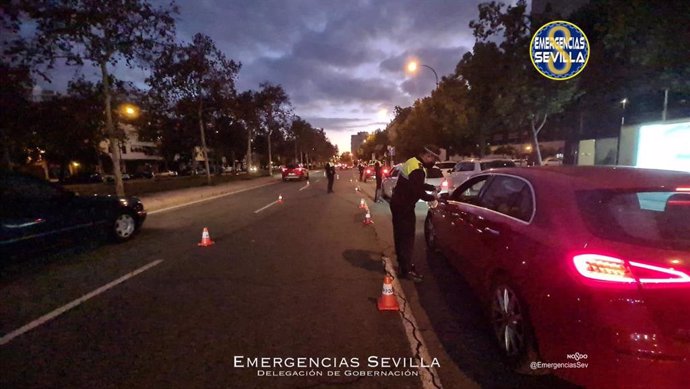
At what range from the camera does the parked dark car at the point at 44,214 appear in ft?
19.4

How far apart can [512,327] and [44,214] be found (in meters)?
7.20

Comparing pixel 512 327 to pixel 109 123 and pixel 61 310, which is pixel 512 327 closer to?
pixel 61 310

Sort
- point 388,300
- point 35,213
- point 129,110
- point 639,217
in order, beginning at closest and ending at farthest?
point 639,217
point 388,300
point 35,213
point 129,110

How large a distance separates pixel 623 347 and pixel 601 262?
1.68 feet

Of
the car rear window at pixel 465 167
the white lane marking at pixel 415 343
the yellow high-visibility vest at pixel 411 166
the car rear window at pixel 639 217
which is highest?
the yellow high-visibility vest at pixel 411 166

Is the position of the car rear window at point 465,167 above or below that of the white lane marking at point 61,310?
above

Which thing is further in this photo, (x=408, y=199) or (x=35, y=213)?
(x=35, y=213)

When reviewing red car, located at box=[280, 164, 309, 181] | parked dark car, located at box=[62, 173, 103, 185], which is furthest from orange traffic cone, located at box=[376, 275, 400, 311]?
parked dark car, located at box=[62, 173, 103, 185]

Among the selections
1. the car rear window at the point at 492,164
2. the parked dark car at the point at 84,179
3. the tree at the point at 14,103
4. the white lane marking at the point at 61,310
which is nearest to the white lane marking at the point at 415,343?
the white lane marking at the point at 61,310

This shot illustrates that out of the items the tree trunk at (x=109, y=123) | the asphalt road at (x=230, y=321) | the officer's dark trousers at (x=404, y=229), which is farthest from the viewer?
the tree trunk at (x=109, y=123)

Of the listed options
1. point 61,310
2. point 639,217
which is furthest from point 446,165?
point 61,310

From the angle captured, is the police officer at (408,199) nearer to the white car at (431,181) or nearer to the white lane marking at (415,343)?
the white lane marking at (415,343)

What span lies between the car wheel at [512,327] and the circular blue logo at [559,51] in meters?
9.98

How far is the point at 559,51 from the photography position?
1139cm
